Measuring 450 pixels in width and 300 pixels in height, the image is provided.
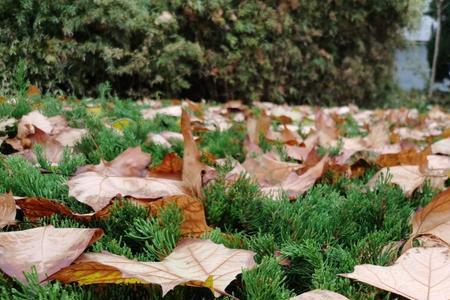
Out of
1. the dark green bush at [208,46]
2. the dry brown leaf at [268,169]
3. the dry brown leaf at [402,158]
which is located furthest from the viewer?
the dark green bush at [208,46]

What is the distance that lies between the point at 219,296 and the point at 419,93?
10.2 m

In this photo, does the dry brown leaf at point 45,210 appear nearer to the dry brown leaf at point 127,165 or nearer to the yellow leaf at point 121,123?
the dry brown leaf at point 127,165

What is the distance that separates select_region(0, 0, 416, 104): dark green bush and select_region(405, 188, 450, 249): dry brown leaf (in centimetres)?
220

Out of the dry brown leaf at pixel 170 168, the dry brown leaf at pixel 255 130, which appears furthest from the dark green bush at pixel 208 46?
the dry brown leaf at pixel 170 168

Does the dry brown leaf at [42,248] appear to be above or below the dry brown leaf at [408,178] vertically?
above

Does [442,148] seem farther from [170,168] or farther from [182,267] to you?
[182,267]

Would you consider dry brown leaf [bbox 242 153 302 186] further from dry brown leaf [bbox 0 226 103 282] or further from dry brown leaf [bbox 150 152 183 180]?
dry brown leaf [bbox 0 226 103 282]

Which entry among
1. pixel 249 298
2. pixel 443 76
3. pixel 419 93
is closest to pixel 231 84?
pixel 249 298

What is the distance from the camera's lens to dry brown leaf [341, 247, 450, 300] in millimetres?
787

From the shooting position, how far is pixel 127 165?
142cm

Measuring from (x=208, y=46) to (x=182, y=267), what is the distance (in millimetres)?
4368

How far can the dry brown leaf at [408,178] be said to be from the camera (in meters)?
1.42

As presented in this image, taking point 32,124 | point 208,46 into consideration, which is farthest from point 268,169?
point 208,46

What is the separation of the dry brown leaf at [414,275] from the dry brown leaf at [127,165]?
0.73m
